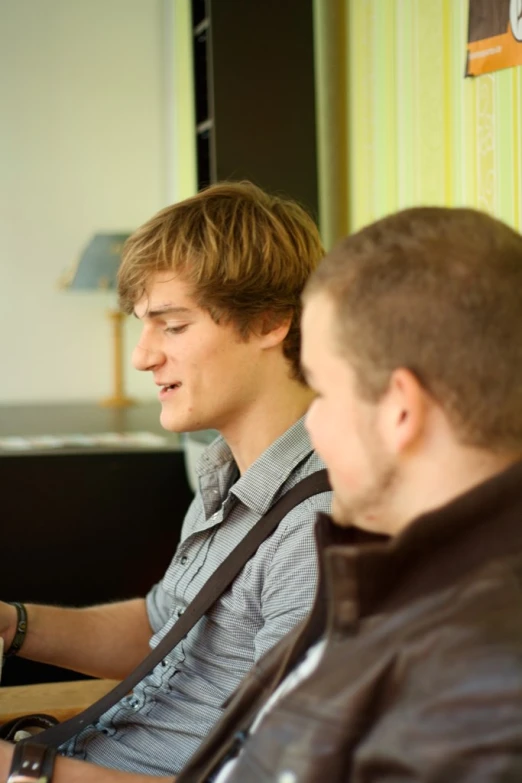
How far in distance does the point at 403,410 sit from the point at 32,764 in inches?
31.1

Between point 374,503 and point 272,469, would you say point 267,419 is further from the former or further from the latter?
point 374,503

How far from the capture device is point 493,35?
2.07 meters

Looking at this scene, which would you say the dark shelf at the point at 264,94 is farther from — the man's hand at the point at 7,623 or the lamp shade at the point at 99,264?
the man's hand at the point at 7,623

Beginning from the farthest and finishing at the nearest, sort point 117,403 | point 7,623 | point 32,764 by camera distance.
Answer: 1. point 117,403
2. point 7,623
3. point 32,764

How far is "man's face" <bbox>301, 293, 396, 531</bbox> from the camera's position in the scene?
2.70 feet

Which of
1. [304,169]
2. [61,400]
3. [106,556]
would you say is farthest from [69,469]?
[61,400]

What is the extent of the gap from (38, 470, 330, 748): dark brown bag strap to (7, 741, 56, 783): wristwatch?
8cm

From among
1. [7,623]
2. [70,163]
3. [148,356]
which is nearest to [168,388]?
[148,356]

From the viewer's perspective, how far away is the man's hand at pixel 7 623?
164cm

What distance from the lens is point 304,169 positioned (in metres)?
2.96

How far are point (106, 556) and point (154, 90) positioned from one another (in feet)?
9.34

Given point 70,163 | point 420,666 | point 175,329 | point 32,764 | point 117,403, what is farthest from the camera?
point 70,163

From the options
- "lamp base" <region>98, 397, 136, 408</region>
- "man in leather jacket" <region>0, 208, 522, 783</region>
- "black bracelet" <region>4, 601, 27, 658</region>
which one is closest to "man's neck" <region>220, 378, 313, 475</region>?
"black bracelet" <region>4, 601, 27, 658</region>

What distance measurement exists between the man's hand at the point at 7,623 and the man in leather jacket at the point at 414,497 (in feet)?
3.08
